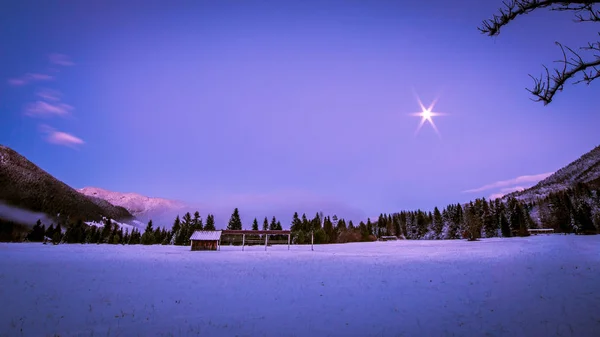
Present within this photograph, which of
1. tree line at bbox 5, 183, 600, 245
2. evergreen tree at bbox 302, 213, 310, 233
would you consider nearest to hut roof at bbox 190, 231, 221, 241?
tree line at bbox 5, 183, 600, 245

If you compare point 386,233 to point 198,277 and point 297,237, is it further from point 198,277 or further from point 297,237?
point 198,277

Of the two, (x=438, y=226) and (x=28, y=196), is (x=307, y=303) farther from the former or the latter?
(x=28, y=196)

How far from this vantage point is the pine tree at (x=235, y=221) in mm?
84625

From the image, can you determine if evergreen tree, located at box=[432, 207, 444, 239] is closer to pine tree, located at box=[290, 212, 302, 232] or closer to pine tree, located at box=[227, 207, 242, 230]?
pine tree, located at box=[290, 212, 302, 232]

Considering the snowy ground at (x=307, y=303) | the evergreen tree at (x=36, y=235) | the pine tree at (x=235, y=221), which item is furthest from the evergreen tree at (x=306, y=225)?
the snowy ground at (x=307, y=303)

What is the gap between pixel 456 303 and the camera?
36.9 ft

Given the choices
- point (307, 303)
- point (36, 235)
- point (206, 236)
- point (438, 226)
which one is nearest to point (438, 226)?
point (438, 226)

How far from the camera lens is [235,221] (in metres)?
85.2

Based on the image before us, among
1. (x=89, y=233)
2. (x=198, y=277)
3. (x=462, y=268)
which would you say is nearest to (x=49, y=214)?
(x=89, y=233)

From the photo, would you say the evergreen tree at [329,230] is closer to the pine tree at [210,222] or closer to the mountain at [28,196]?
the pine tree at [210,222]

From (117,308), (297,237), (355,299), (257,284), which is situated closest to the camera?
(117,308)

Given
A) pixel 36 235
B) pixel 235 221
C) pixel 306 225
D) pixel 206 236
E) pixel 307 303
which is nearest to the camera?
pixel 307 303

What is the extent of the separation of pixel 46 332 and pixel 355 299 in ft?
35.2

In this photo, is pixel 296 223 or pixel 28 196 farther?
pixel 28 196
